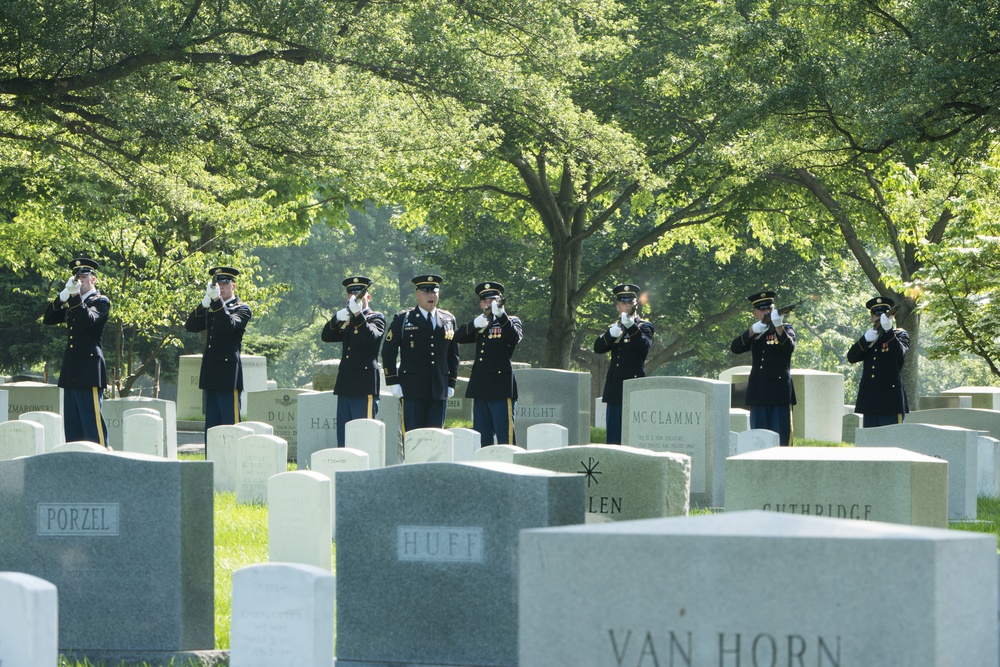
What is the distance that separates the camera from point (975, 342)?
1209cm

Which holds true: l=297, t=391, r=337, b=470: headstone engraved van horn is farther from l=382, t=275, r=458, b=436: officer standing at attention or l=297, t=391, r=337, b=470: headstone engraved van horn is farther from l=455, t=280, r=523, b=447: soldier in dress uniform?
l=455, t=280, r=523, b=447: soldier in dress uniform

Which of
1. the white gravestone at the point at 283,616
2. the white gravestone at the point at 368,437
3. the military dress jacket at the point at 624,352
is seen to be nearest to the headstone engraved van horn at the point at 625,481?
the white gravestone at the point at 283,616

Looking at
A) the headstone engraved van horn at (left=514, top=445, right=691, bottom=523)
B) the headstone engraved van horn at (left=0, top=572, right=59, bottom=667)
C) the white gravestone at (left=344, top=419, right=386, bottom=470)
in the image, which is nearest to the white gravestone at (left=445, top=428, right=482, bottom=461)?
the white gravestone at (left=344, top=419, right=386, bottom=470)

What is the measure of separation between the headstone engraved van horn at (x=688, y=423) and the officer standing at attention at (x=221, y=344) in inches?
149

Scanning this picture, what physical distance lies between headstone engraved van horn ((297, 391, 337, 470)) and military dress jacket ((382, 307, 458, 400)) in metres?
1.55

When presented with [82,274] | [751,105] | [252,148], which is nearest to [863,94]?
[751,105]

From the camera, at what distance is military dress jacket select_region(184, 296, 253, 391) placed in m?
12.2

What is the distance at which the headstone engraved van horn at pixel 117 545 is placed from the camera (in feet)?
18.6

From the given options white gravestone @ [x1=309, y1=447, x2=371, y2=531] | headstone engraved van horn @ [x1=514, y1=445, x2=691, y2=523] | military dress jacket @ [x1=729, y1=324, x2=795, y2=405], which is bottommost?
white gravestone @ [x1=309, y1=447, x2=371, y2=531]

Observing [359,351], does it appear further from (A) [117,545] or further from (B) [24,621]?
(B) [24,621]

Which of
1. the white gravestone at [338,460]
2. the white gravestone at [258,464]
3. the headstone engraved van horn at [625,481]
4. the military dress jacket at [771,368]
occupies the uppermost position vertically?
the military dress jacket at [771,368]

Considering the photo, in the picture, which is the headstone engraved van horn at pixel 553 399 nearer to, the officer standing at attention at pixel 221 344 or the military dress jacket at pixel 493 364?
the military dress jacket at pixel 493 364

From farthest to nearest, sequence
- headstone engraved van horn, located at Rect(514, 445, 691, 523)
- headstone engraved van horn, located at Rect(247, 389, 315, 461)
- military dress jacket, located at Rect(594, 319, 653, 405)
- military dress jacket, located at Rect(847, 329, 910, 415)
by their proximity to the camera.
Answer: headstone engraved van horn, located at Rect(247, 389, 315, 461) < military dress jacket, located at Rect(847, 329, 910, 415) < military dress jacket, located at Rect(594, 319, 653, 405) < headstone engraved van horn, located at Rect(514, 445, 691, 523)

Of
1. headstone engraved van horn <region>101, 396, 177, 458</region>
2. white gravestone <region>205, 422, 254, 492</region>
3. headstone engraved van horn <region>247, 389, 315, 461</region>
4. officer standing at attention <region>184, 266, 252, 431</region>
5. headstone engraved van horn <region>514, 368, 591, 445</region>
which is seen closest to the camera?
white gravestone <region>205, 422, 254, 492</region>
